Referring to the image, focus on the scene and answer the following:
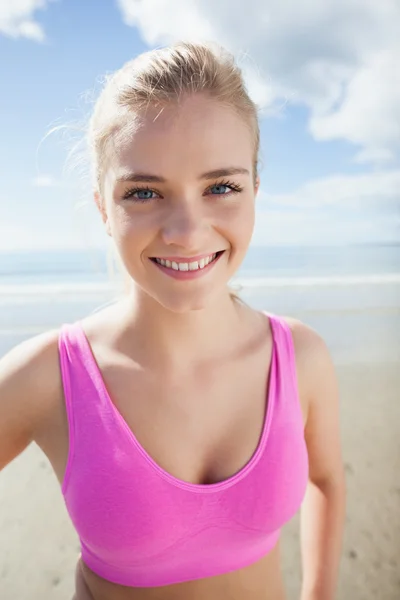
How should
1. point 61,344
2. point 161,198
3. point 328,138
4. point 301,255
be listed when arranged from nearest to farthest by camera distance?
point 161,198, point 61,344, point 301,255, point 328,138

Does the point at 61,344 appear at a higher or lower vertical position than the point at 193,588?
higher

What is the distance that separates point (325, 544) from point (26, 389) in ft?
3.33

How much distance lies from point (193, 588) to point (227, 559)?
0.12 metres

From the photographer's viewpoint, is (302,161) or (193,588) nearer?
(193,588)

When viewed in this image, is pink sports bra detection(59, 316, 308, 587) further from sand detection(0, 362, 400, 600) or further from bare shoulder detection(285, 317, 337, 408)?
sand detection(0, 362, 400, 600)

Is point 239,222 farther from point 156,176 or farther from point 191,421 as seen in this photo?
point 191,421

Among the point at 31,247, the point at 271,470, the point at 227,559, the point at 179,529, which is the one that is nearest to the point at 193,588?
the point at 227,559

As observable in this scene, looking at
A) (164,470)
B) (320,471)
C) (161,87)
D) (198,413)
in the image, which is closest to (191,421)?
(198,413)

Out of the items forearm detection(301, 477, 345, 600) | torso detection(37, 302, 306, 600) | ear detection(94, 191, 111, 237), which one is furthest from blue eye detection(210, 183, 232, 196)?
forearm detection(301, 477, 345, 600)

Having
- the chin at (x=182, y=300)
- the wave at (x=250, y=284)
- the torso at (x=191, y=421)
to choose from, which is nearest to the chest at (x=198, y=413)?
the torso at (x=191, y=421)

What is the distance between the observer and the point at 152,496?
108 centimetres

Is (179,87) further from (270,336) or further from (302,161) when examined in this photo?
(302,161)

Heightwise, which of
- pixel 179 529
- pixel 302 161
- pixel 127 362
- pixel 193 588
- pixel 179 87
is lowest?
pixel 193 588

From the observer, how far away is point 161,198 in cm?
103
